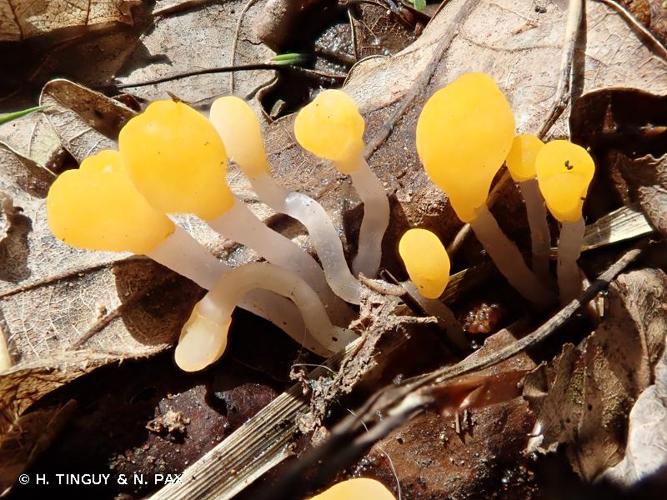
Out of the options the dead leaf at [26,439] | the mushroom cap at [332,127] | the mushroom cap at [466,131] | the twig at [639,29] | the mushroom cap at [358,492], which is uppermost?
the twig at [639,29]

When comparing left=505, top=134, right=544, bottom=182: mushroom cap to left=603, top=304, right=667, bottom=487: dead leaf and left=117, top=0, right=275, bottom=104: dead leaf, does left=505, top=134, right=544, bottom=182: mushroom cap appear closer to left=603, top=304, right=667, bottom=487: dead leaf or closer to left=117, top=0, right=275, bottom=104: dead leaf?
left=603, top=304, right=667, bottom=487: dead leaf

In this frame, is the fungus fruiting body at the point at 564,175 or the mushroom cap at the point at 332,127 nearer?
the fungus fruiting body at the point at 564,175

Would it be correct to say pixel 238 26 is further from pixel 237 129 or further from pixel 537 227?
pixel 537 227

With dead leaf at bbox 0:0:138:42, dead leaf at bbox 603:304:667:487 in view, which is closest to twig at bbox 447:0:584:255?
dead leaf at bbox 603:304:667:487

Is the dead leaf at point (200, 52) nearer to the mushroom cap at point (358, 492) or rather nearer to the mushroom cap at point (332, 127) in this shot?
the mushroom cap at point (332, 127)

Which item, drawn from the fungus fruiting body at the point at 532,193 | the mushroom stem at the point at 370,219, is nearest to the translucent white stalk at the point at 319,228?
the mushroom stem at the point at 370,219

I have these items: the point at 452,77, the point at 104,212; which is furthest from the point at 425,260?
the point at 104,212

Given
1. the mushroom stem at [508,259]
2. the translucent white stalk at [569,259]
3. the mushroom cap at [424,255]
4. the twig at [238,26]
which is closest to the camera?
the mushroom cap at [424,255]
